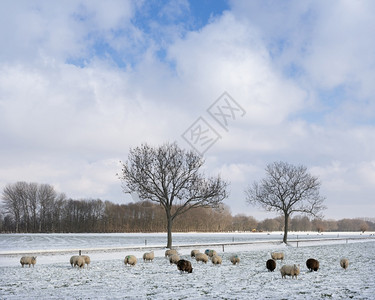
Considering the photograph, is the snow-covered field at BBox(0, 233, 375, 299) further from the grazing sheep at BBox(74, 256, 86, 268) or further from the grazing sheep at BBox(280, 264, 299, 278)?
the grazing sheep at BBox(74, 256, 86, 268)

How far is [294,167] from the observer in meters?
58.4

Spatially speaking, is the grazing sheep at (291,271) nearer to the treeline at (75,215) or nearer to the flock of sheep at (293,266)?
the flock of sheep at (293,266)

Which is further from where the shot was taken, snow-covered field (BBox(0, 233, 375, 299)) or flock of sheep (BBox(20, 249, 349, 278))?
flock of sheep (BBox(20, 249, 349, 278))

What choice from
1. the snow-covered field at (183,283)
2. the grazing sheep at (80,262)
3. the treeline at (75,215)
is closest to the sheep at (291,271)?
the snow-covered field at (183,283)

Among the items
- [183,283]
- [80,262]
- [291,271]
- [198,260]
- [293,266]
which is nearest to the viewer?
[183,283]

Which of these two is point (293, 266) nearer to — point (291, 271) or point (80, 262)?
point (291, 271)

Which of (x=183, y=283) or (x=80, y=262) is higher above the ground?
(x=183, y=283)

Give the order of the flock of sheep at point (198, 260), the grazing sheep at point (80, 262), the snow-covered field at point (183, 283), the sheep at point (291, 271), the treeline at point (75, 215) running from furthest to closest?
the treeline at point (75, 215)
the grazing sheep at point (80, 262)
the flock of sheep at point (198, 260)
the sheep at point (291, 271)
the snow-covered field at point (183, 283)

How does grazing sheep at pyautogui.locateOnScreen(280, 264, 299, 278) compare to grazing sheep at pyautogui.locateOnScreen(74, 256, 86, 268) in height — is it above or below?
above

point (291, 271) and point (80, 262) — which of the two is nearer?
point (291, 271)

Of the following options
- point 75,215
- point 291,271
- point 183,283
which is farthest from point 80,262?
point 75,215

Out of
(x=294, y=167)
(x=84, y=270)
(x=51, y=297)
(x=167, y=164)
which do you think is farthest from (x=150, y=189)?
(x=51, y=297)

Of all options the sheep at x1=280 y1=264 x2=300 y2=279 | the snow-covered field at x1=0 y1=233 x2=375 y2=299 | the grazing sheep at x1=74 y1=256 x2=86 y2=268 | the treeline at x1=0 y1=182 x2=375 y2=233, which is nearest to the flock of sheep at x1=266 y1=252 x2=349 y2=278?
the sheep at x1=280 y1=264 x2=300 y2=279

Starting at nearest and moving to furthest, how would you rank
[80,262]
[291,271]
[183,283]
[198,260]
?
[183,283] → [291,271] → [80,262] → [198,260]
